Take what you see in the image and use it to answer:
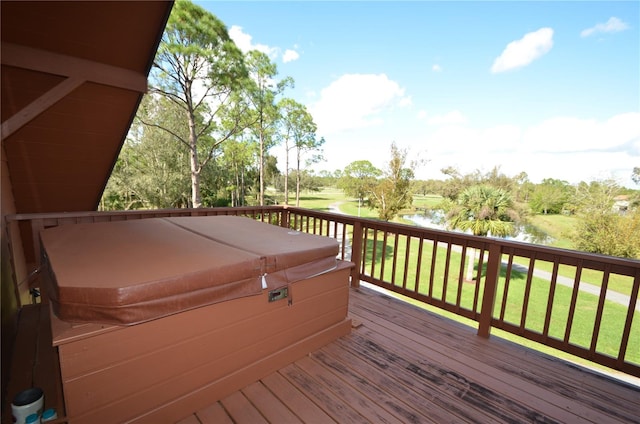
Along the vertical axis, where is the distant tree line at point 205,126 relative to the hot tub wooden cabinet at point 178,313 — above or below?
above

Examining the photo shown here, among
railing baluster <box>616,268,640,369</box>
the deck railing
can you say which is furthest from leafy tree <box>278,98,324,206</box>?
railing baluster <box>616,268,640,369</box>

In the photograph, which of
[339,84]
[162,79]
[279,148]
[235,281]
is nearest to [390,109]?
[339,84]

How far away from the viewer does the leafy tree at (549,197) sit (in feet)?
60.6

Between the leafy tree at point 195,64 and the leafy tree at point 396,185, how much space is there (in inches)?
320

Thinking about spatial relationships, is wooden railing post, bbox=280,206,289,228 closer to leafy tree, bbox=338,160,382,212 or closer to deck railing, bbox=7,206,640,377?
deck railing, bbox=7,206,640,377

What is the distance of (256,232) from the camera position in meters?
2.61

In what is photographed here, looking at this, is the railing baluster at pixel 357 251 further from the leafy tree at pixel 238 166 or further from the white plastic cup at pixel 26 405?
the leafy tree at pixel 238 166

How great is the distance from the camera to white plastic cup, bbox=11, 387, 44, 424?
1.26m

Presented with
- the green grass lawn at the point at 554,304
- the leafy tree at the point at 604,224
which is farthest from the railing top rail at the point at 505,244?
the leafy tree at the point at 604,224

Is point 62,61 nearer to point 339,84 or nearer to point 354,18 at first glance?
point 354,18

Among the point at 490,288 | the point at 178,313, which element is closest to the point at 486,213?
the point at 490,288

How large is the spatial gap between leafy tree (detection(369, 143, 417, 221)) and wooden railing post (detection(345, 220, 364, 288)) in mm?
11303

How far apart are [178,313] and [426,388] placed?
1.62 metres

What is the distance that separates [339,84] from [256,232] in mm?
21489
